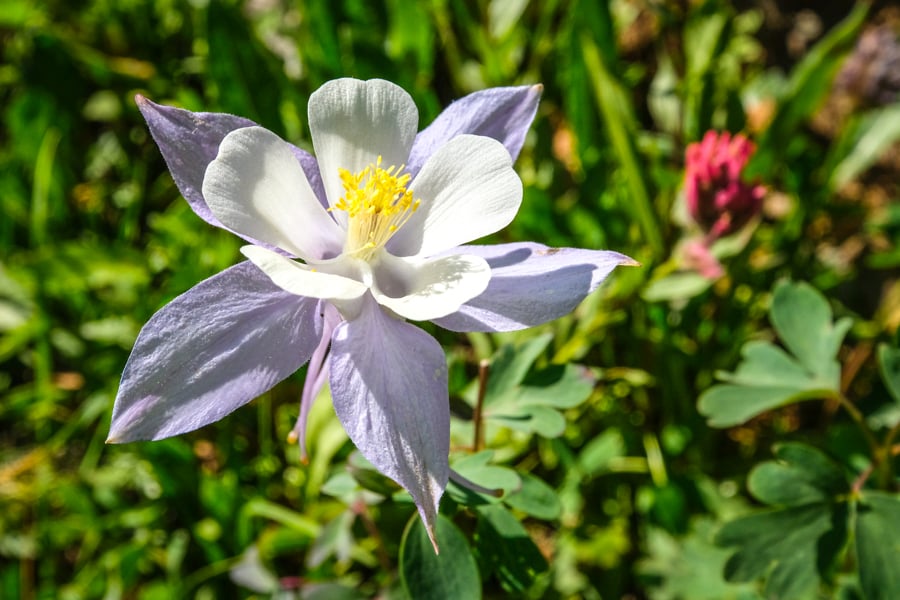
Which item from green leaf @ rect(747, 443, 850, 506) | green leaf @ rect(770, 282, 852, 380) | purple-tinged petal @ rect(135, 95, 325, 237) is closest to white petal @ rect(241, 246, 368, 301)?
purple-tinged petal @ rect(135, 95, 325, 237)

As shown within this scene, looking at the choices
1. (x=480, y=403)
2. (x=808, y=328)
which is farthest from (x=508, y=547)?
(x=808, y=328)

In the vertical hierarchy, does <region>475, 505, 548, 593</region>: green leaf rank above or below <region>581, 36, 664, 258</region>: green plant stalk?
below

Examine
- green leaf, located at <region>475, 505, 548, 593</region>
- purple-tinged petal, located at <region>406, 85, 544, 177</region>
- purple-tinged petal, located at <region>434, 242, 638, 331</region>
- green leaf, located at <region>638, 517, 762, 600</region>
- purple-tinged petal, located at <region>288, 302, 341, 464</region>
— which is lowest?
green leaf, located at <region>638, 517, 762, 600</region>

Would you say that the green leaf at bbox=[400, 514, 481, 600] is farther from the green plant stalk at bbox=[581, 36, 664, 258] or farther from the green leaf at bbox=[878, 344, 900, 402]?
the green plant stalk at bbox=[581, 36, 664, 258]

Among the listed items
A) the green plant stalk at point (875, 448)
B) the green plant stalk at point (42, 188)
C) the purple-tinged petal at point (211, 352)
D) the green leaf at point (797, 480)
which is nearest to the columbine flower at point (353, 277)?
the purple-tinged petal at point (211, 352)

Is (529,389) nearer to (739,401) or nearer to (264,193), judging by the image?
(739,401)

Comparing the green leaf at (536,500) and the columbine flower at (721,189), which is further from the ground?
the columbine flower at (721,189)

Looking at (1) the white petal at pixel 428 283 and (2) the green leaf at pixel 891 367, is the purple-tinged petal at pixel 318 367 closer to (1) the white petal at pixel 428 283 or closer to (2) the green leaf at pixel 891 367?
(1) the white petal at pixel 428 283
